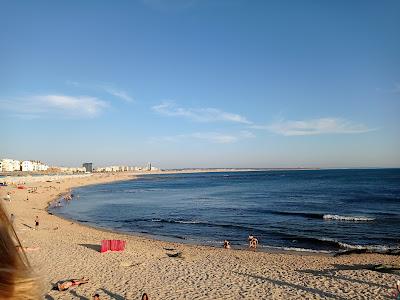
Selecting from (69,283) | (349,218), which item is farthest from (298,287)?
(349,218)

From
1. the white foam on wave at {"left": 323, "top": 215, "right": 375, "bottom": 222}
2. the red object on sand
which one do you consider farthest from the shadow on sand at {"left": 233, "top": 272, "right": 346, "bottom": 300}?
the white foam on wave at {"left": 323, "top": 215, "right": 375, "bottom": 222}

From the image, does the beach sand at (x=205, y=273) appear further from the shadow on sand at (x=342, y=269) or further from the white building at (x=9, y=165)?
the white building at (x=9, y=165)

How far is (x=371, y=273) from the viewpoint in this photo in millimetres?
16250

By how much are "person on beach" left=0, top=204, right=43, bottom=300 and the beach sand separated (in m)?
11.7

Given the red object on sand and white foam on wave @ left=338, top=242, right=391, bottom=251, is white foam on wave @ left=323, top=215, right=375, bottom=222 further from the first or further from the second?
the red object on sand

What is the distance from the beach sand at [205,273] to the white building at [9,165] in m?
171

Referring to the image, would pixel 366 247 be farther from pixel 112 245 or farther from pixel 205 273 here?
pixel 112 245

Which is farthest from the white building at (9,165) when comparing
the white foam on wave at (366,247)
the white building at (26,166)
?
the white foam on wave at (366,247)

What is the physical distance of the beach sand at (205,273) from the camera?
44.8ft

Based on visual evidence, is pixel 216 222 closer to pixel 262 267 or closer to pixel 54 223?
pixel 54 223

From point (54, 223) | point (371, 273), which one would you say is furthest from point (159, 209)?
point (371, 273)

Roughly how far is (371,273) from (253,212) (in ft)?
82.4

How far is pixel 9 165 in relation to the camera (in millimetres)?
178500

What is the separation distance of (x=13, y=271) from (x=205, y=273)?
16.2m
